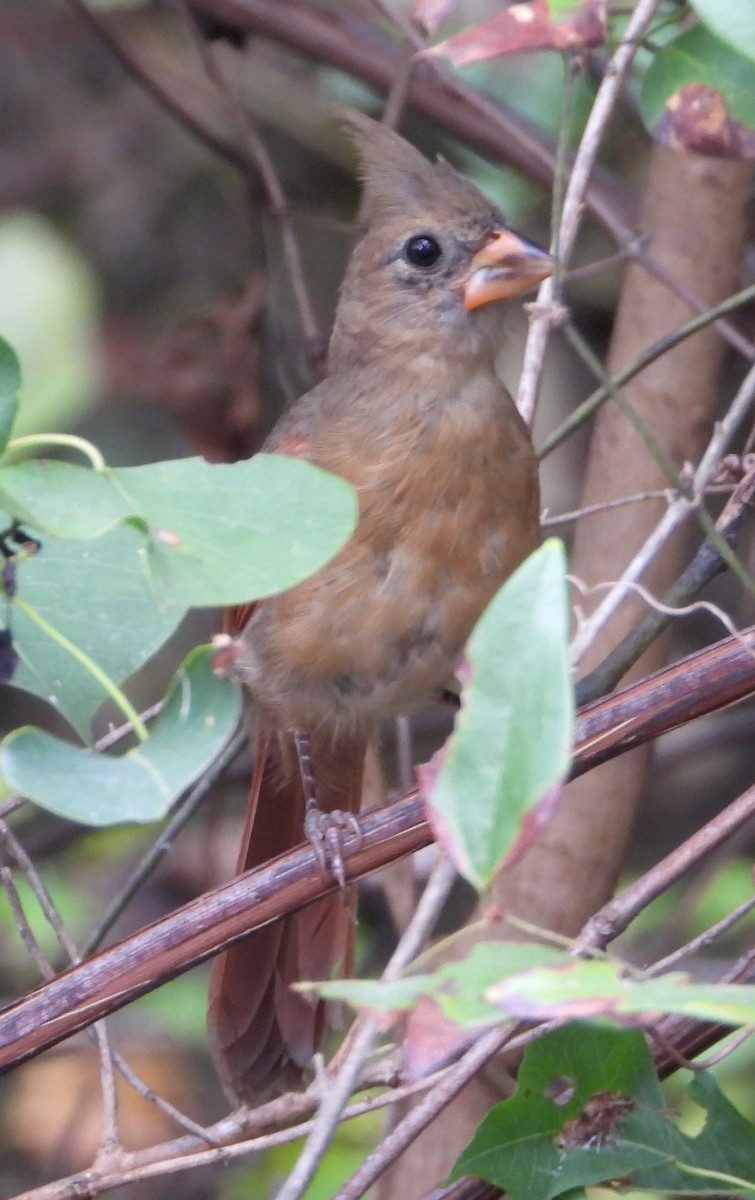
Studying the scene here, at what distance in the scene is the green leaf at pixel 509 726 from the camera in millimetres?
922

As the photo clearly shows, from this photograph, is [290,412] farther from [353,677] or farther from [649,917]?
[649,917]

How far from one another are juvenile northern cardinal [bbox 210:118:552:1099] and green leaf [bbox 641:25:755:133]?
1.55 ft

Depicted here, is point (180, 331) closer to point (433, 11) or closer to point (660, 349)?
point (660, 349)

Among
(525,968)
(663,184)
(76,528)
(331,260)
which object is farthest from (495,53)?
(331,260)

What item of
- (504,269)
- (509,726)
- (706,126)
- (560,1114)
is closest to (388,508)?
(504,269)

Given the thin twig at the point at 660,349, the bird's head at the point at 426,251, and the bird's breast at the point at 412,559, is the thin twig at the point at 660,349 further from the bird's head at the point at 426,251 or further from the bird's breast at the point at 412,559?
the bird's head at the point at 426,251

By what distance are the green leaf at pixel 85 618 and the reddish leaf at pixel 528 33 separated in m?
0.58

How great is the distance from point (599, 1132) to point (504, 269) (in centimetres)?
126

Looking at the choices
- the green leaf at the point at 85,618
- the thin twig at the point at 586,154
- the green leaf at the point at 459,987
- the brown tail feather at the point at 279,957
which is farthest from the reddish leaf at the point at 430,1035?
the brown tail feather at the point at 279,957

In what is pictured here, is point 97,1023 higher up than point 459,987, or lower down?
lower down

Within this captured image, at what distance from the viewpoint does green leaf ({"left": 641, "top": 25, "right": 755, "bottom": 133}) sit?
66.2 inches

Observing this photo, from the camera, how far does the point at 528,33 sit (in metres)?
1.55

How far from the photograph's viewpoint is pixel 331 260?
3619 mm

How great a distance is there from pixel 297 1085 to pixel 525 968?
62.1 inches
